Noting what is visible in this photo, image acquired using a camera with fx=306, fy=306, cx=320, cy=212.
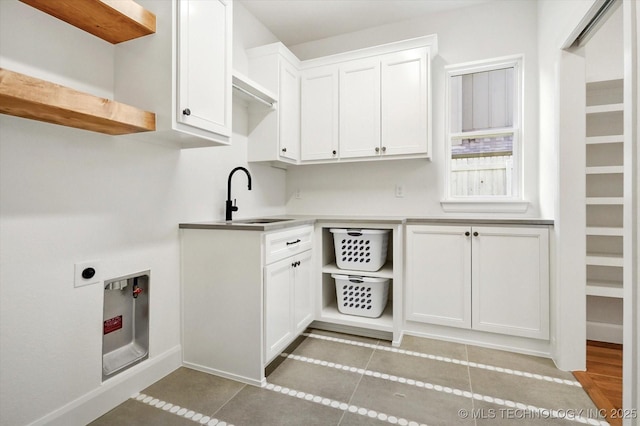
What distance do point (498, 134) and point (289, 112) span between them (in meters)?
1.86

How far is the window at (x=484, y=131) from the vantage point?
264 centimetres

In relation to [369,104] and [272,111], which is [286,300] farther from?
[369,104]

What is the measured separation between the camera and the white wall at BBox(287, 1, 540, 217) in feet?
8.36

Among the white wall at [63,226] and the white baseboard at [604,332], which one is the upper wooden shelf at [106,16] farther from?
the white baseboard at [604,332]

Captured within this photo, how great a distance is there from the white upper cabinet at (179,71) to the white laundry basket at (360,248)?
4.20 feet

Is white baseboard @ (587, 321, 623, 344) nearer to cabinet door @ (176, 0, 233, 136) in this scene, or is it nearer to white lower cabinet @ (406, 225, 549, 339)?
white lower cabinet @ (406, 225, 549, 339)

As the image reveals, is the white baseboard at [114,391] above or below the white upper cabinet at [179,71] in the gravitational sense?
below

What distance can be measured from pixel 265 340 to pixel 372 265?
107 centimetres

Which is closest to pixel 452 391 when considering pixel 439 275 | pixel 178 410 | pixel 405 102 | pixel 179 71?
pixel 439 275

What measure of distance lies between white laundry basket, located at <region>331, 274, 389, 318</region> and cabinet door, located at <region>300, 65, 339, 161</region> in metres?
Result: 1.15

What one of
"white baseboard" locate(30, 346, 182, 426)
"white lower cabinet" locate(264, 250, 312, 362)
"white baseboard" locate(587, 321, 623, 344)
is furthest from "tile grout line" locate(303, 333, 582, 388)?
"white baseboard" locate(30, 346, 182, 426)

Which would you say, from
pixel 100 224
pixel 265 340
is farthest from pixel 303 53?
pixel 265 340

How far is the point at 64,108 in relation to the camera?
1.12m

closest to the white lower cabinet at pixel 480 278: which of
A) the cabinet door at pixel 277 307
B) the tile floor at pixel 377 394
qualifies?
the tile floor at pixel 377 394
